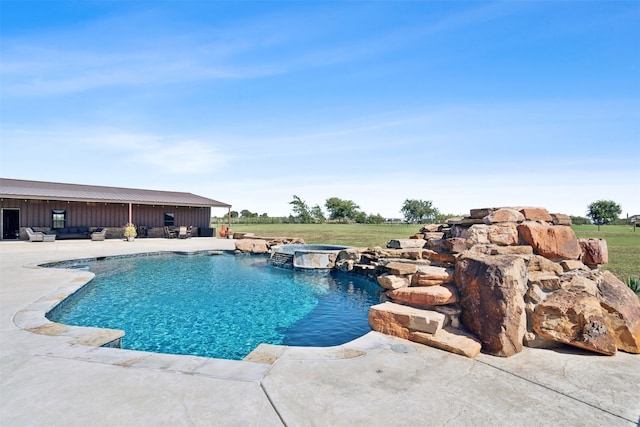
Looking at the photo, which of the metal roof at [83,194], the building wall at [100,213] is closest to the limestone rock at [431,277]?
the metal roof at [83,194]

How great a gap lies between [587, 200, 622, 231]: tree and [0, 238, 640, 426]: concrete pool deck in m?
74.8

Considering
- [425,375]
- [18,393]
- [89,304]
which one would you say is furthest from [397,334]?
[89,304]

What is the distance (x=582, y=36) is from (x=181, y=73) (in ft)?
41.4

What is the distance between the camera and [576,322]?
11.6ft

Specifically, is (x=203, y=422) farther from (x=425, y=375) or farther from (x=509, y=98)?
(x=509, y=98)

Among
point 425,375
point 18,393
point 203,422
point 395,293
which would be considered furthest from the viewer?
A: point 395,293

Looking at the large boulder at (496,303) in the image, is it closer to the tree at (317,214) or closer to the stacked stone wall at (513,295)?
the stacked stone wall at (513,295)

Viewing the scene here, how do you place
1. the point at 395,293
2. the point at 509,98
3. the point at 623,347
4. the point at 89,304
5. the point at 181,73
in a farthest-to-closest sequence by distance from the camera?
1. the point at 181,73
2. the point at 509,98
3. the point at 89,304
4. the point at 395,293
5. the point at 623,347

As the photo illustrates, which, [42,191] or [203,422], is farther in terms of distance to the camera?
[42,191]

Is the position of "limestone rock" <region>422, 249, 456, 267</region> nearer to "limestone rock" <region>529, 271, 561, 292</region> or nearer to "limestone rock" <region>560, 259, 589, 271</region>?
"limestone rock" <region>529, 271, 561, 292</region>

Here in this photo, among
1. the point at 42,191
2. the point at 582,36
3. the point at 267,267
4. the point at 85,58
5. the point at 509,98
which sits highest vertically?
the point at 85,58

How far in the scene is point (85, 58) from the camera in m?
10.4

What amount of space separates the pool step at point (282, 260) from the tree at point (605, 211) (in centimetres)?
7042

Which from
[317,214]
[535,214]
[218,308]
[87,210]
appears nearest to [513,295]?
[535,214]
